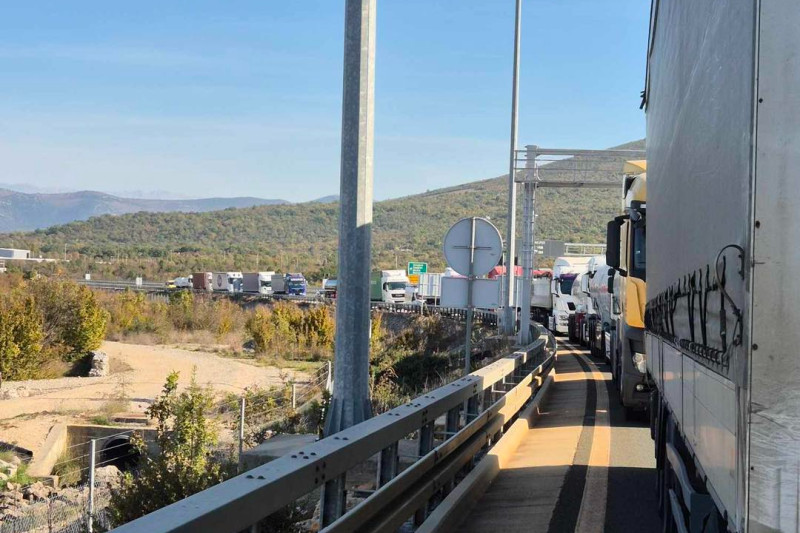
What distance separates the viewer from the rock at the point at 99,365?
42594 millimetres

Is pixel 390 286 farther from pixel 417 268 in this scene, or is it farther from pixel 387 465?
pixel 387 465

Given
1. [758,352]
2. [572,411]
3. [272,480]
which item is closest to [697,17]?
[758,352]

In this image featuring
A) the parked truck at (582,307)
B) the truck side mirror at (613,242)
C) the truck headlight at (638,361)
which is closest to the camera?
the truck side mirror at (613,242)

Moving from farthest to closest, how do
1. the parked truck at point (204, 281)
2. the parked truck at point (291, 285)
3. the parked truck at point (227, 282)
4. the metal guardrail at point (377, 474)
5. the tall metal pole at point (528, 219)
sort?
the parked truck at point (204, 281)
the parked truck at point (227, 282)
the parked truck at point (291, 285)
the tall metal pole at point (528, 219)
the metal guardrail at point (377, 474)

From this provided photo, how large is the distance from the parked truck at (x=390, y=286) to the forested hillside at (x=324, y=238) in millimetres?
32160

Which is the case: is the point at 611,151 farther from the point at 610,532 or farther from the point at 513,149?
the point at 610,532

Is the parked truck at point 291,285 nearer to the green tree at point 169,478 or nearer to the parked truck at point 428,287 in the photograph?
the parked truck at point 428,287

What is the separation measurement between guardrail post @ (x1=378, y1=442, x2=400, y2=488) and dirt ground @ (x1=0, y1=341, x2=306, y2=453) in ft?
59.9

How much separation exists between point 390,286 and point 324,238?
110454 millimetres

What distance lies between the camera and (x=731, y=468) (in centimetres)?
331

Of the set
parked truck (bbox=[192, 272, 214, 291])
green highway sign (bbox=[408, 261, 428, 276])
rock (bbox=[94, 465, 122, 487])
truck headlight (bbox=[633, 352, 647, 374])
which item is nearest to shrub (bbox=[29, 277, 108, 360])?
rock (bbox=[94, 465, 122, 487])

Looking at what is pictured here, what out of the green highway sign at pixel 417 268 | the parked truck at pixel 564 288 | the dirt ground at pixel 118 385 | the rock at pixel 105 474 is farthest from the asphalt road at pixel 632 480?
the green highway sign at pixel 417 268

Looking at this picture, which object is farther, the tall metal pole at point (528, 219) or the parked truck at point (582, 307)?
the parked truck at point (582, 307)

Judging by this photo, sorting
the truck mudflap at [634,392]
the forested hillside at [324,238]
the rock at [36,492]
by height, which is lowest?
the rock at [36,492]
